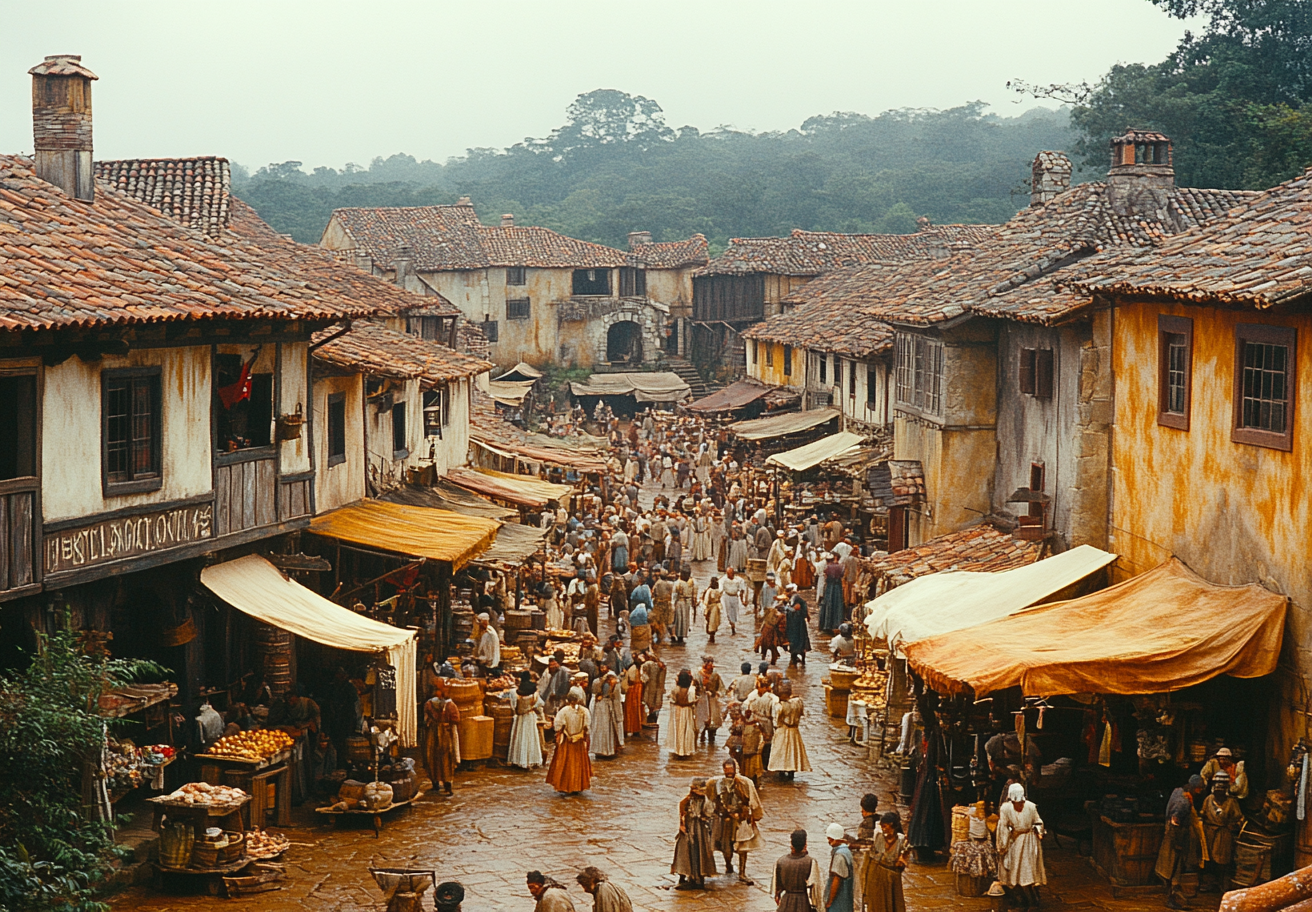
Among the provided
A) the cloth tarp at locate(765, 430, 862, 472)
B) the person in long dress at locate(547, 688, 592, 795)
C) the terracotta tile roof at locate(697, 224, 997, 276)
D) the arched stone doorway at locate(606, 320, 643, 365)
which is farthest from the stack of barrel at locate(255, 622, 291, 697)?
the arched stone doorway at locate(606, 320, 643, 365)

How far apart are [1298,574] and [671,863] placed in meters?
7.04

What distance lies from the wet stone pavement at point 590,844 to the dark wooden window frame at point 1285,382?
454cm

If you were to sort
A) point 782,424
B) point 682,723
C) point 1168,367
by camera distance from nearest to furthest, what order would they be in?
point 1168,367
point 682,723
point 782,424

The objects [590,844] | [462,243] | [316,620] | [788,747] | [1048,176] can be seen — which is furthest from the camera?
[462,243]

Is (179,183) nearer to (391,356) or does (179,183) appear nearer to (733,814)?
(391,356)

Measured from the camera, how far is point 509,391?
5634cm

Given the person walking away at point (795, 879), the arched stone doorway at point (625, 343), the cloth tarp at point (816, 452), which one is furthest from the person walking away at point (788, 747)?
the arched stone doorway at point (625, 343)

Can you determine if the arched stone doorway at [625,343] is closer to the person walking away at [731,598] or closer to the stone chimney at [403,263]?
the stone chimney at [403,263]

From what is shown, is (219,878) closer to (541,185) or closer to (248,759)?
(248,759)

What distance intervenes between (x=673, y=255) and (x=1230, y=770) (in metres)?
56.4

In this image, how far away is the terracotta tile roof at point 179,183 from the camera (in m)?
27.5

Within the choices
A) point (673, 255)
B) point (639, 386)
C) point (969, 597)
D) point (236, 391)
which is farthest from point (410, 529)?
point (673, 255)

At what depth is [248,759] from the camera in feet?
54.4

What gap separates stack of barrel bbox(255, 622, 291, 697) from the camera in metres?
19.5
